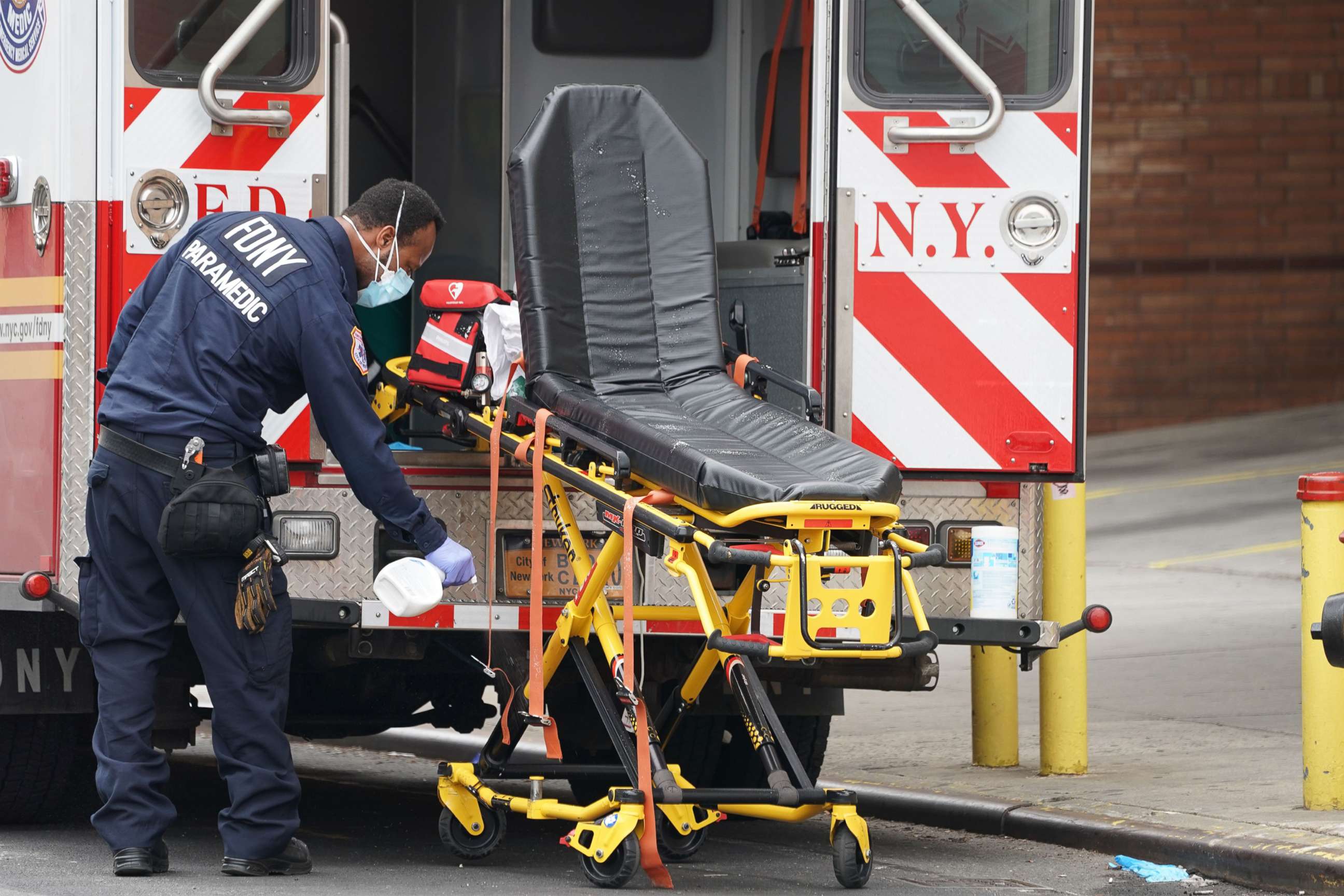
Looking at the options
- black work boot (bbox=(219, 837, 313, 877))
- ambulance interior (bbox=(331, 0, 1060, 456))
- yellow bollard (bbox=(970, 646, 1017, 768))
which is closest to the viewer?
black work boot (bbox=(219, 837, 313, 877))

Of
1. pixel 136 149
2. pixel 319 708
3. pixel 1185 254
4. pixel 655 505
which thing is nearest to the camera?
pixel 655 505

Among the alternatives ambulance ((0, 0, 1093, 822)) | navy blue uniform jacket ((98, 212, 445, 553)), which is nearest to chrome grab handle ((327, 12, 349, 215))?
ambulance ((0, 0, 1093, 822))

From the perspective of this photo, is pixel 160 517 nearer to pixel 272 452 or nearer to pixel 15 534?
pixel 272 452

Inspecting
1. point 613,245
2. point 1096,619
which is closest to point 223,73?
point 613,245

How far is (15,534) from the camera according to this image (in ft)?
20.1

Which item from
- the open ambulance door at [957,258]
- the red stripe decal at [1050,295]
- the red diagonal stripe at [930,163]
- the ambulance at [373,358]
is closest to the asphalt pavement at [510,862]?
the ambulance at [373,358]

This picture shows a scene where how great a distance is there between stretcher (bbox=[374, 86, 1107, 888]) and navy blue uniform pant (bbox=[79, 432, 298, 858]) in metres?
0.59

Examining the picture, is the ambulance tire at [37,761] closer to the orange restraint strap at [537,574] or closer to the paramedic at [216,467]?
the paramedic at [216,467]

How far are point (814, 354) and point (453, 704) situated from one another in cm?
175

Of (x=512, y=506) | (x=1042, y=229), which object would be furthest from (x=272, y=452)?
(x=1042, y=229)

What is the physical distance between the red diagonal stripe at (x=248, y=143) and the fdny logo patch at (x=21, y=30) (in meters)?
0.58

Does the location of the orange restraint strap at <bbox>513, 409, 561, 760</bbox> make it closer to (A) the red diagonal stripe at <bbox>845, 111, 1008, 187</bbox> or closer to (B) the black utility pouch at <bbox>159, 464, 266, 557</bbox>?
(B) the black utility pouch at <bbox>159, 464, 266, 557</bbox>

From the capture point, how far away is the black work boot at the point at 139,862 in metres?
5.58

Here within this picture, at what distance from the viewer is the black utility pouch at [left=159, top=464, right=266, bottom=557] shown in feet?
17.7
